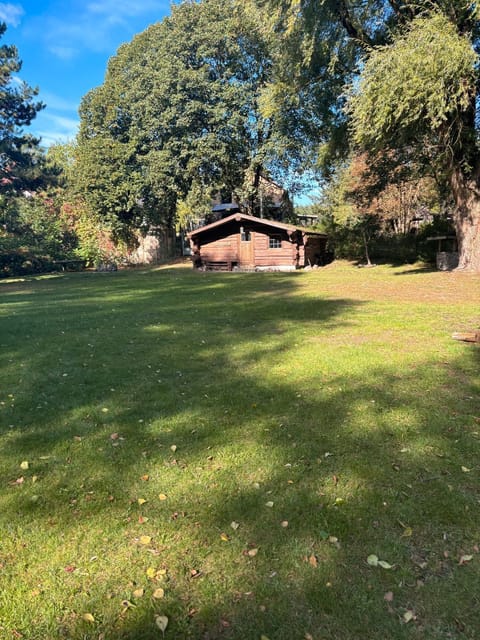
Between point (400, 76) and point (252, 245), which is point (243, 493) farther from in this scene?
point (252, 245)

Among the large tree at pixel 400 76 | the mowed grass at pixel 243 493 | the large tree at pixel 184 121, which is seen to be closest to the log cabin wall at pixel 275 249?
the large tree at pixel 184 121

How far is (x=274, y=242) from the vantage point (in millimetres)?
23625

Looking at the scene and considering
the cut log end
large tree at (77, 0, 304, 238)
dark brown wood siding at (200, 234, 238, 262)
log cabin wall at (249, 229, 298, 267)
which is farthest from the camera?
large tree at (77, 0, 304, 238)

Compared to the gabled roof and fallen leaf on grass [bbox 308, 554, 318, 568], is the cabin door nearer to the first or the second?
the gabled roof

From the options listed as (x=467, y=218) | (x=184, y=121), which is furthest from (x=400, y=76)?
(x=184, y=121)

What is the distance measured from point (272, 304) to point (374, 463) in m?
7.85

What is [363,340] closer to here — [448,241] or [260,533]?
[260,533]

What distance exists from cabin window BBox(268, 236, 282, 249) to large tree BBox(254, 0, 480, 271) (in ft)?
21.1

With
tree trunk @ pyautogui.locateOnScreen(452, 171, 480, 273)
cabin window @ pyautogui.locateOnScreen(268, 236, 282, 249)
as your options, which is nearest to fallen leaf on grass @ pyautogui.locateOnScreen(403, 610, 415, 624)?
tree trunk @ pyautogui.locateOnScreen(452, 171, 480, 273)

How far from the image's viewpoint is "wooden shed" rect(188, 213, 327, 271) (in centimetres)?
2303

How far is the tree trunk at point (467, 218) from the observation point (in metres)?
14.6

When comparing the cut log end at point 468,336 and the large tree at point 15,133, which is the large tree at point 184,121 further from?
the cut log end at point 468,336

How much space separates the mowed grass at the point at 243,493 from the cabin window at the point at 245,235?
18642 mm

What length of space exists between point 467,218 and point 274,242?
35.6 feet
